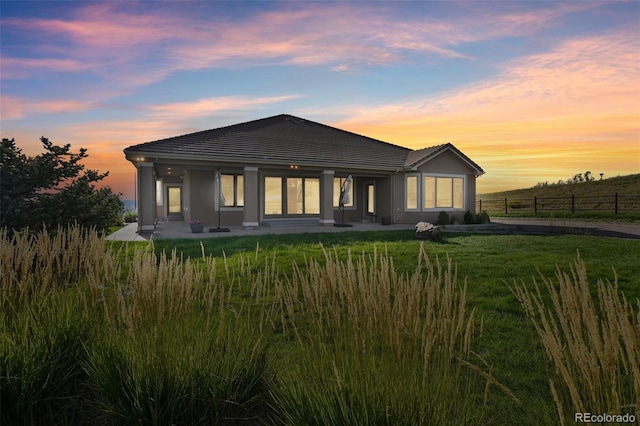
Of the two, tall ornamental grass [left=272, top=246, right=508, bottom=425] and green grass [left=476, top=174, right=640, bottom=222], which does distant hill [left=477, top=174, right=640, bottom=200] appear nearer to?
green grass [left=476, top=174, right=640, bottom=222]

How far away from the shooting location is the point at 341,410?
1918 millimetres

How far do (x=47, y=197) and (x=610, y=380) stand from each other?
976 centimetres

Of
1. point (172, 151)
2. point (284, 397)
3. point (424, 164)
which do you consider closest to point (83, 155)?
point (172, 151)

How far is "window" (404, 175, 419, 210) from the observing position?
66.5 ft

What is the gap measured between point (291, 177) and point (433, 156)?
764cm

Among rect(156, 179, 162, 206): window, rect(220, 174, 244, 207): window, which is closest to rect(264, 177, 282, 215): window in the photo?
rect(220, 174, 244, 207): window

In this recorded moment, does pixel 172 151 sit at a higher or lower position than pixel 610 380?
higher

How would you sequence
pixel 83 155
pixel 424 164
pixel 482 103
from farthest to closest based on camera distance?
Answer: 1. pixel 424 164
2. pixel 482 103
3. pixel 83 155

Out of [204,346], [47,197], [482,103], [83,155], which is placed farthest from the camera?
[482,103]

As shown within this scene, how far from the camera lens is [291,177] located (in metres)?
19.1

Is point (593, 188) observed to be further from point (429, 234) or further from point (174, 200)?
point (174, 200)

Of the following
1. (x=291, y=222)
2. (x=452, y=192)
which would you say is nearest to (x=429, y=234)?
(x=291, y=222)

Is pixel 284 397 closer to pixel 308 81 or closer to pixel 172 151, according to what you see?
pixel 308 81

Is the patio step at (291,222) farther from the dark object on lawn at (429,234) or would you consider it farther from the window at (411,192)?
the dark object on lawn at (429,234)
